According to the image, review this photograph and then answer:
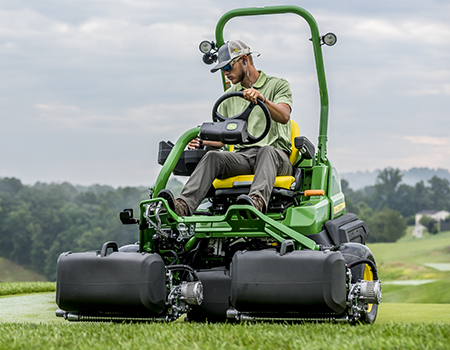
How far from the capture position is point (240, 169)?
534cm

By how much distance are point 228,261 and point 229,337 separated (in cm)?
144

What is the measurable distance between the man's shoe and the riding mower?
0.29 feet

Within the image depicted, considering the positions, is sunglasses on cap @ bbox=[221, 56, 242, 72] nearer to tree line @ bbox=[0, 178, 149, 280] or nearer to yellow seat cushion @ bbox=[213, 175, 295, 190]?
yellow seat cushion @ bbox=[213, 175, 295, 190]

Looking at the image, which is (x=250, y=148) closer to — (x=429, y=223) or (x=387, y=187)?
(x=429, y=223)

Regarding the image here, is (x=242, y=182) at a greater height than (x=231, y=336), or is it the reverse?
(x=242, y=182)

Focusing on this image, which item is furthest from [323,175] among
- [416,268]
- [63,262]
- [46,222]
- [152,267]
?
[46,222]

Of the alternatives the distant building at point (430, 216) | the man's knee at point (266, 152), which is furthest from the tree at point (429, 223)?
the man's knee at point (266, 152)

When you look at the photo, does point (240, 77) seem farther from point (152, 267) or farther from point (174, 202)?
point (152, 267)

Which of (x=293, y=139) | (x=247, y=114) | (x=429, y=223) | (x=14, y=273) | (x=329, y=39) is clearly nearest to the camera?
(x=247, y=114)

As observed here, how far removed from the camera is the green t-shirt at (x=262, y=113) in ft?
18.3

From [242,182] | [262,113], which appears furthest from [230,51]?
[242,182]

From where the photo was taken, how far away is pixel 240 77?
569 cm

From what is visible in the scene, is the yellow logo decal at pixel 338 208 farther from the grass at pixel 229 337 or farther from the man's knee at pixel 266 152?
the grass at pixel 229 337

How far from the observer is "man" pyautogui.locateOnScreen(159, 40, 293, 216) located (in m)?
4.95
